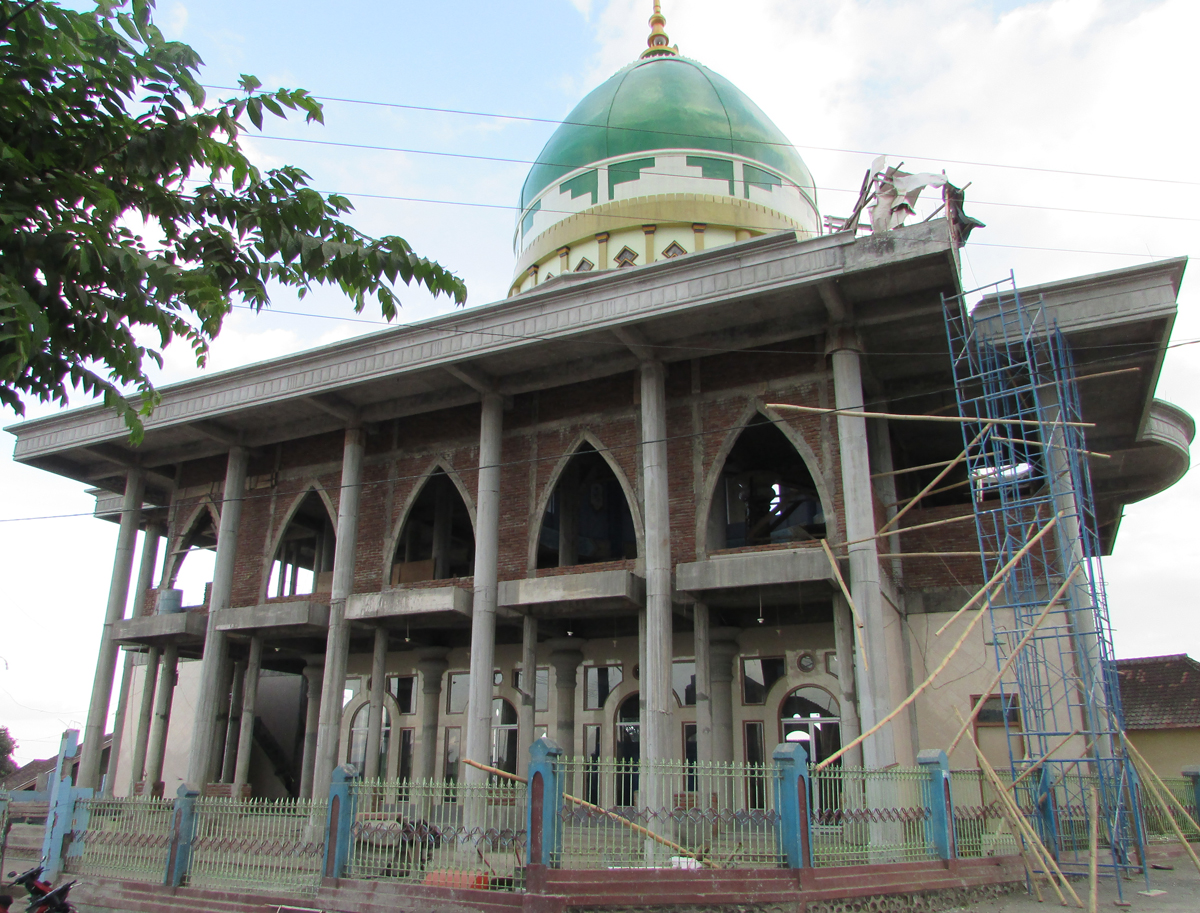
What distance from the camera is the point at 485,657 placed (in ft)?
53.3

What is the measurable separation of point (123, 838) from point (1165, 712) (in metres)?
22.6

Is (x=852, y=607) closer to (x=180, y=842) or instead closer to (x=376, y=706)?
(x=376, y=706)

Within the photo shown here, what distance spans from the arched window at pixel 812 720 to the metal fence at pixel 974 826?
3.84m

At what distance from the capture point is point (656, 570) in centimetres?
1531

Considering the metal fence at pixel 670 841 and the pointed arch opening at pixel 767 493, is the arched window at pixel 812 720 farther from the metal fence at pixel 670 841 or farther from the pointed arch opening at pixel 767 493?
the metal fence at pixel 670 841

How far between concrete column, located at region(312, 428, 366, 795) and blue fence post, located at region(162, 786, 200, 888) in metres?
4.86

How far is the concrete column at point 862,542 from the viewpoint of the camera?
1339cm

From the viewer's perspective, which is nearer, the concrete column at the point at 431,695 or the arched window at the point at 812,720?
the arched window at the point at 812,720

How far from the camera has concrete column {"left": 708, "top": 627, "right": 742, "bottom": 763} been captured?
17.7m

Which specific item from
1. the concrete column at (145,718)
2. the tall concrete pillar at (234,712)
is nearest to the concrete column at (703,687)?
the tall concrete pillar at (234,712)

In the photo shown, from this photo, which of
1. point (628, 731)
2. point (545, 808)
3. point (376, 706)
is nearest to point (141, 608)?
point (376, 706)

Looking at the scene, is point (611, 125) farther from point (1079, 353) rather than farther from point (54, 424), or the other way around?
point (54, 424)

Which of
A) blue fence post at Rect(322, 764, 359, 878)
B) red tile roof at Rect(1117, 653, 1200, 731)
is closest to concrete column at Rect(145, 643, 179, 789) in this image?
blue fence post at Rect(322, 764, 359, 878)

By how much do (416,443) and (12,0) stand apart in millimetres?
14844
